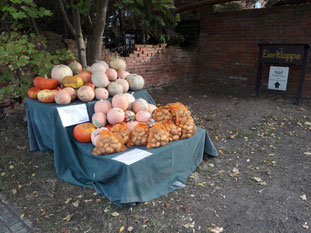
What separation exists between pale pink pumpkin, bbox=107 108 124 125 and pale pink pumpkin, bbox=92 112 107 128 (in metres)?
0.07

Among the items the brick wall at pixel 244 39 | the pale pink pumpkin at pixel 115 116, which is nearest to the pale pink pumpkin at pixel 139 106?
the pale pink pumpkin at pixel 115 116

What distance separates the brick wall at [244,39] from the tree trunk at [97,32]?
15.4 feet

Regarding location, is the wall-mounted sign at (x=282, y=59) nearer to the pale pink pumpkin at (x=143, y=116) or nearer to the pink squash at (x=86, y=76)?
the pale pink pumpkin at (x=143, y=116)

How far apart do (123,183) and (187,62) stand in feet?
22.7

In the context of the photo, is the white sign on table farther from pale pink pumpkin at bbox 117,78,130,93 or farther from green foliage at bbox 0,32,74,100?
green foliage at bbox 0,32,74,100

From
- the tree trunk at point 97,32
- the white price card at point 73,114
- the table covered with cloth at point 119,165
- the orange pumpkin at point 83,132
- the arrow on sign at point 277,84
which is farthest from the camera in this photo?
the arrow on sign at point 277,84

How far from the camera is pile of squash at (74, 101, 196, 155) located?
2.82 metres

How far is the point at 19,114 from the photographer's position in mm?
5168

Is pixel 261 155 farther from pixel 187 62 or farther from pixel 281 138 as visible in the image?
pixel 187 62

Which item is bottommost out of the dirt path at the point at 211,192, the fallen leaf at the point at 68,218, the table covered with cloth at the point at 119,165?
the fallen leaf at the point at 68,218

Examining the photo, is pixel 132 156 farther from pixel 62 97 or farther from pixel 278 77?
pixel 278 77

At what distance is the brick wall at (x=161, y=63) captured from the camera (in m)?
7.19

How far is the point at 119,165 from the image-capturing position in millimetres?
2576

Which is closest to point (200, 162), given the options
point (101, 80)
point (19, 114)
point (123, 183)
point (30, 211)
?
point (123, 183)
